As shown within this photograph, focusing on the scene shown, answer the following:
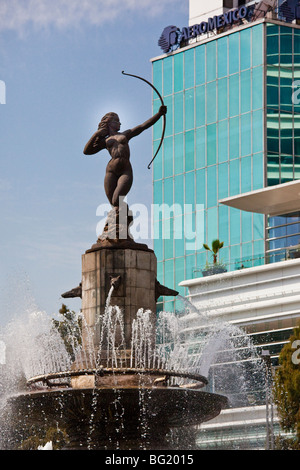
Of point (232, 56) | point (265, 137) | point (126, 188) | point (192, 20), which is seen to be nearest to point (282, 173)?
point (265, 137)

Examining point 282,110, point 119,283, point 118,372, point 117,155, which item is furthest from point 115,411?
point 282,110

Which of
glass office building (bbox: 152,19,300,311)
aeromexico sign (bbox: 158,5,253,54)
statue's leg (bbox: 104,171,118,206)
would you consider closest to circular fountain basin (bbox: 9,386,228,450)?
statue's leg (bbox: 104,171,118,206)

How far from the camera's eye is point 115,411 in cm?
2881

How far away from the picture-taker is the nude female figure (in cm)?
3206

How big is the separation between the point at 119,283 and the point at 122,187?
261 centimetres

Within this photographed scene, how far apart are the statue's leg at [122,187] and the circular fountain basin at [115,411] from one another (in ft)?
17.7

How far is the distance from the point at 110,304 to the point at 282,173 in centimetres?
6135

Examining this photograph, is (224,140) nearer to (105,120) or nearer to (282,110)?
(282,110)

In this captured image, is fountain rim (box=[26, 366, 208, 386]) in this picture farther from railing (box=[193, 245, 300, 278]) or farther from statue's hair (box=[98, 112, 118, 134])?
railing (box=[193, 245, 300, 278])

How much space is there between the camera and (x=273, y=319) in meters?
71.5

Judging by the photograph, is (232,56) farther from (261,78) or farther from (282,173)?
(282,173)

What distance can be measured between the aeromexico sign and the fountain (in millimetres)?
63633

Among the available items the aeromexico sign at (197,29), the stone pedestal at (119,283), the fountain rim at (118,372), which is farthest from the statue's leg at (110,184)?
the aeromexico sign at (197,29)

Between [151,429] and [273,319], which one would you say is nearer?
[151,429]
